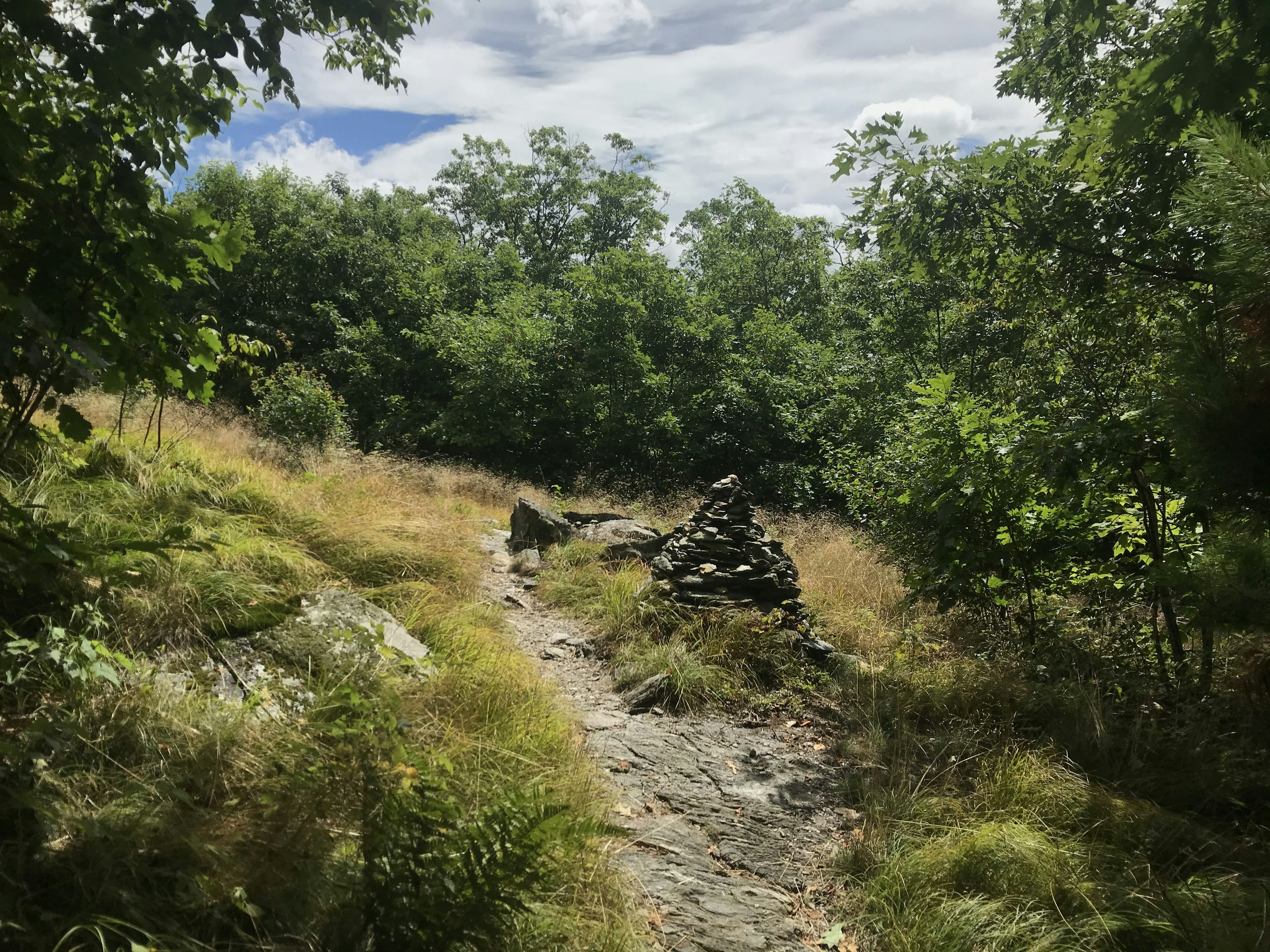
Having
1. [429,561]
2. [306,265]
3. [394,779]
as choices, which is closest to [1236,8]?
[394,779]

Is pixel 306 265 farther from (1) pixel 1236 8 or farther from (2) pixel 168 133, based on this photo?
(1) pixel 1236 8

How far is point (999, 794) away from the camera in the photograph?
3.72m

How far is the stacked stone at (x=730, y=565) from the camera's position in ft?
21.1

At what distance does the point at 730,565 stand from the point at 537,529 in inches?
149

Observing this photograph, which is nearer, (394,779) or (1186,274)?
(394,779)

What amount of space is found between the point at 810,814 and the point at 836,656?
1983 mm

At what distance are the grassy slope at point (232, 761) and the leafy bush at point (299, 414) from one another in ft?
23.2

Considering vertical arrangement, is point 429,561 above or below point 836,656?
above

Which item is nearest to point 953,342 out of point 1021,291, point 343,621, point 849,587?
point 849,587

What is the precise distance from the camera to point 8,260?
8.03 feet

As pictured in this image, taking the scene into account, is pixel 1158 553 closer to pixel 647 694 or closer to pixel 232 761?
pixel 647 694

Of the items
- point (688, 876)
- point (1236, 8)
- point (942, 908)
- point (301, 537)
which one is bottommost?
point (688, 876)

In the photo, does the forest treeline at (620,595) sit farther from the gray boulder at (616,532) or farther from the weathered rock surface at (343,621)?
the gray boulder at (616,532)

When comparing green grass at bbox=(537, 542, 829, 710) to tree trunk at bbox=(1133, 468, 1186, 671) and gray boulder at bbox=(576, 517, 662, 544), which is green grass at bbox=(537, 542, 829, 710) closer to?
tree trunk at bbox=(1133, 468, 1186, 671)
